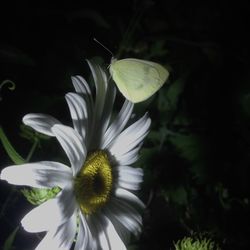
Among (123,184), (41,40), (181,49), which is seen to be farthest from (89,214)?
(181,49)

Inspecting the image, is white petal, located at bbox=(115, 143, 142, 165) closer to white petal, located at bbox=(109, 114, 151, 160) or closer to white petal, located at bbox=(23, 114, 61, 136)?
white petal, located at bbox=(109, 114, 151, 160)

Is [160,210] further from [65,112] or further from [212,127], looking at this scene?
[65,112]

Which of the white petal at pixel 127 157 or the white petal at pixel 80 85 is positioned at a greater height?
the white petal at pixel 80 85

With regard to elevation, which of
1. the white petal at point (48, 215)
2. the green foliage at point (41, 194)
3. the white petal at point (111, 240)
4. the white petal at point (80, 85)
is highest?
the white petal at point (80, 85)

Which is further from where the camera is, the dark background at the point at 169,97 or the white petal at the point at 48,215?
the dark background at the point at 169,97

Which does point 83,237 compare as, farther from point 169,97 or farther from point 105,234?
point 169,97

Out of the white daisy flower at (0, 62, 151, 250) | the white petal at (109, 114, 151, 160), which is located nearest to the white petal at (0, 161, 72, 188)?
the white daisy flower at (0, 62, 151, 250)

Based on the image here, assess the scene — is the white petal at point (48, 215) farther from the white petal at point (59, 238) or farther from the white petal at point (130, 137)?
the white petal at point (130, 137)

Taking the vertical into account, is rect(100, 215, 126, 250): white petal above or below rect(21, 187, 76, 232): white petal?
below

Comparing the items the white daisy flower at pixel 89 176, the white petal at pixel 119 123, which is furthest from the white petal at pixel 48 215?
the white petal at pixel 119 123
